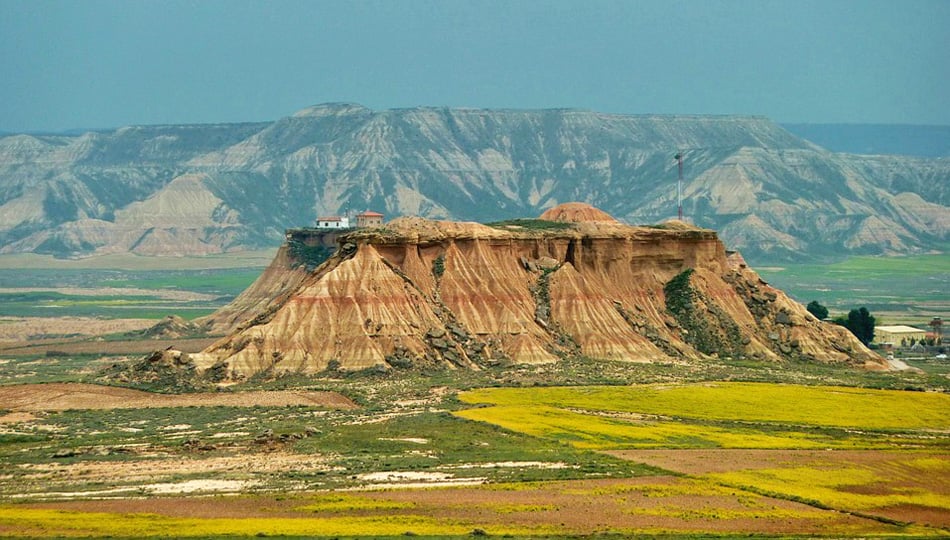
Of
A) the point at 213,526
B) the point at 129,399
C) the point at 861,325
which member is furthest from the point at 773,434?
the point at 861,325

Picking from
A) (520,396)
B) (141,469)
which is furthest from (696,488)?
(520,396)

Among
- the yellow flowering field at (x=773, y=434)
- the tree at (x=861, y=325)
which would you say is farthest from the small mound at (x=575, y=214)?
the yellow flowering field at (x=773, y=434)

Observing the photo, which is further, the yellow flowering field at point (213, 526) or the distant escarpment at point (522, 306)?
the distant escarpment at point (522, 306)

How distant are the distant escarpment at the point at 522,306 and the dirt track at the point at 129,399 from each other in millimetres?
7475

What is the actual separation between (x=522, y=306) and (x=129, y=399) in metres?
34.7

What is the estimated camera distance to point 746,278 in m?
156

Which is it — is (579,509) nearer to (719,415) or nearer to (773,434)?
(773,434)

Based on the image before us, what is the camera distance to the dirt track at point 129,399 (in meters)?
114

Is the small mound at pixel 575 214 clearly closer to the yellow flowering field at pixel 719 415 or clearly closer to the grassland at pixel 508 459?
the grassland at pixel 508 459

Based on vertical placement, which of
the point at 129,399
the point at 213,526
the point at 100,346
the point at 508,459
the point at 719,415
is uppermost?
the point at 100,346

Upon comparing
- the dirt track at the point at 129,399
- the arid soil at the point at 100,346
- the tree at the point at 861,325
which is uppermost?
the tree at the point at 861,325

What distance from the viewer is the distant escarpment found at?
129m

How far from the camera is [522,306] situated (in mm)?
140000

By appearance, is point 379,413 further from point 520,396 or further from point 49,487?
point 49,487
